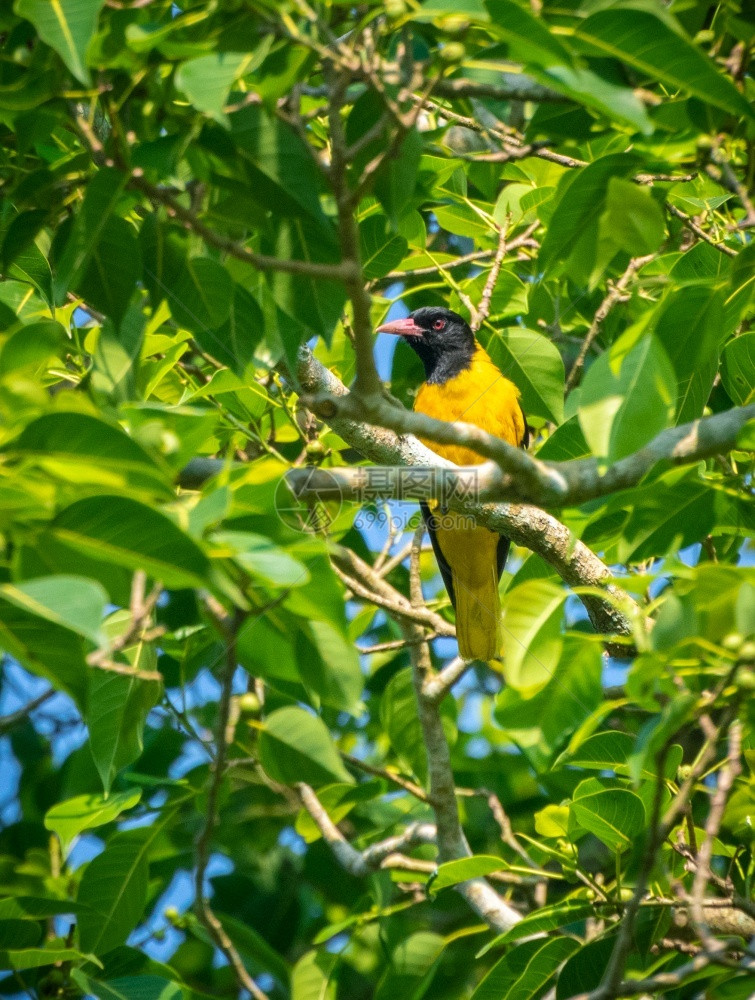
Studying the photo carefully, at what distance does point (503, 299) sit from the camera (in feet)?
11.4

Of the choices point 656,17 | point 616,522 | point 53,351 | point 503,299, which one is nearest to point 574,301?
point 503,299

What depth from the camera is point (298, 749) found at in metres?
1.79

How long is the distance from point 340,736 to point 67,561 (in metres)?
3.26

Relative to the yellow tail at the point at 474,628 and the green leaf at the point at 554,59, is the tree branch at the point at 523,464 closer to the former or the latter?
the green leaf at the point at 554,59

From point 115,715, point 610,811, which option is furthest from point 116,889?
point 610,811

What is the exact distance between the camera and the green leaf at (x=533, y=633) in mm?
1636

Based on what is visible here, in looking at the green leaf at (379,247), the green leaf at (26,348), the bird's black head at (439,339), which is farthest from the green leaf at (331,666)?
the bird's black head at (439,339)

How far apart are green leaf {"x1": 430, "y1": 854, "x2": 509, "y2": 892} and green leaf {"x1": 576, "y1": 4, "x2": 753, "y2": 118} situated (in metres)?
1.85

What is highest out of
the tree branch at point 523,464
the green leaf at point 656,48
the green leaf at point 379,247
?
the green leaf at point 656,48

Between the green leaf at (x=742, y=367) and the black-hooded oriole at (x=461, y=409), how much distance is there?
173 centimetres

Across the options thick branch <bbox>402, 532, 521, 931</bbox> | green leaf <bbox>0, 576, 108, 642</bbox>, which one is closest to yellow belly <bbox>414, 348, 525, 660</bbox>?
thick branch <bbox>402, 532, 521, 931</bbox>

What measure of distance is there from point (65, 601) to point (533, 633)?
0.74 metres

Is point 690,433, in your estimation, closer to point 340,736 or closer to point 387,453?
point 387,453

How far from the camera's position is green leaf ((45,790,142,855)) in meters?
2.72
